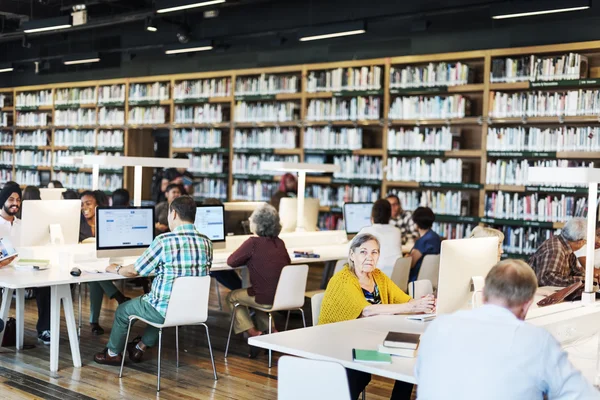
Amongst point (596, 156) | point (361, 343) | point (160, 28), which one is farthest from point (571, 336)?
→ point (160, 28)

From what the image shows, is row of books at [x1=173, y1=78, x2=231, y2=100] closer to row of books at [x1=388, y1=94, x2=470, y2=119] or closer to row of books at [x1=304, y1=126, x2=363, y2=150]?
row of books at [x1=304, y1=126, x2=363, y2=150]

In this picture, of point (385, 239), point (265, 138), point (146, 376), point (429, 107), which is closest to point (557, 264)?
point (385, 239)

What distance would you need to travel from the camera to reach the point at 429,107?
8922mm

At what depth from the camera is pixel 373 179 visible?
955 cm

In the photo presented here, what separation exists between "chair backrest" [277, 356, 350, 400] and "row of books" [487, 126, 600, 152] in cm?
592

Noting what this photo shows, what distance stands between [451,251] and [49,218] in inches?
140

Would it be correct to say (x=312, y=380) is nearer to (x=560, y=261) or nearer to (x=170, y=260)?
(x=170, y=260)

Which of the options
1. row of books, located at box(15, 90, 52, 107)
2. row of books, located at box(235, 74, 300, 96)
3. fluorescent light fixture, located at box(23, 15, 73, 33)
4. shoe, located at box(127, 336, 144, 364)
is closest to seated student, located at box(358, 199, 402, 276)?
shoe, located at box(127, 336, 144, 364)

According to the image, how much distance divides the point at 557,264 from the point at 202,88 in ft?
23.0

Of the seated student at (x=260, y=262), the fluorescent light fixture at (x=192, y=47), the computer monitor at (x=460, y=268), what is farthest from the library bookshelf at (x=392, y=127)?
the computer monitor at (x=460, y=268)

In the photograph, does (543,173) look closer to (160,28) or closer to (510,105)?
(510,105)

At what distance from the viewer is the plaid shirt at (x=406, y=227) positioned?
8453 millimetres

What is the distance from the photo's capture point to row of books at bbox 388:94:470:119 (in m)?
8.71

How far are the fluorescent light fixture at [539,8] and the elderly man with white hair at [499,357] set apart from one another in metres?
5.77
